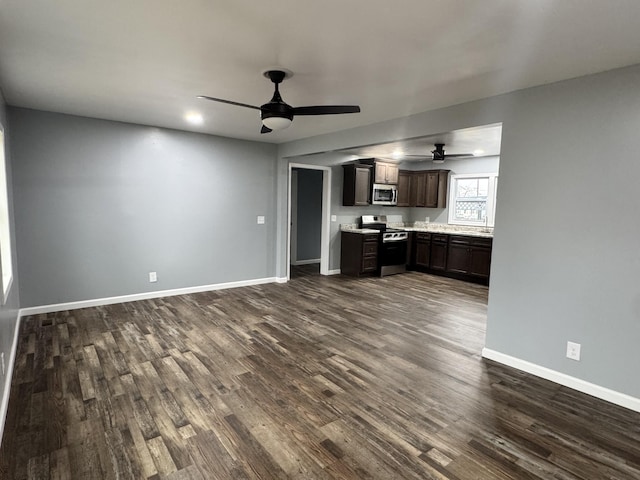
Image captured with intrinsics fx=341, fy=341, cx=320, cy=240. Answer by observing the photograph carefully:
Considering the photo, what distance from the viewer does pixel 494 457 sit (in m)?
1.99

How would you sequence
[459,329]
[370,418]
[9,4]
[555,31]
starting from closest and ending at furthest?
[9,4], [555,31], [370,418], [459,329]

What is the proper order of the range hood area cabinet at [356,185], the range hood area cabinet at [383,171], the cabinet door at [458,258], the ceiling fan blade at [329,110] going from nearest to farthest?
the ceiling fan blade at [329,110] < the cabinet door at [458,258] < the range hood area cabinet at [356,185] < the range hood area cabinet at [383,171]

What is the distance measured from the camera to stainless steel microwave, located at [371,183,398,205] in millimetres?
7149

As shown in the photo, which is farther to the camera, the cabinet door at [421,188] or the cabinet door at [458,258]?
the cabinet door at [421,188]

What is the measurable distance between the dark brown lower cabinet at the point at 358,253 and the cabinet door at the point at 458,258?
1.48 m

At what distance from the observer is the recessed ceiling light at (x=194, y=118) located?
4.08m

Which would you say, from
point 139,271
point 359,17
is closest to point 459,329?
point 359,17

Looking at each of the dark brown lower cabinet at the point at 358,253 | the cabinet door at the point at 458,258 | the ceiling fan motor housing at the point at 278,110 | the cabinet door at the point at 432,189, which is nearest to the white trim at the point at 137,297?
the dark brown lower cabinet at the point at 358,253

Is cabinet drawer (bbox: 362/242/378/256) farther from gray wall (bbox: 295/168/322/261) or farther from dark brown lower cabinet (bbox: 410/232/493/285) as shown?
gray wall (bbox: 295/168/322/261)

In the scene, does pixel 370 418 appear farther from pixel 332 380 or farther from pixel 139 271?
pixel 139 271

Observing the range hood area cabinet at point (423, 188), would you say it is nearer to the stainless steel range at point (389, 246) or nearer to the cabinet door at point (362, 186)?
the stainless steel range at point (389, 246)

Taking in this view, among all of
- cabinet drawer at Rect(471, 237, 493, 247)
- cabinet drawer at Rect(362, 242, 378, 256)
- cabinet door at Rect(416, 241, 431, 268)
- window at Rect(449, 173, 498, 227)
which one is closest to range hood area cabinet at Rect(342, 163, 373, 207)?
cabinet drawer at Rect(362, 242, 378, 256)

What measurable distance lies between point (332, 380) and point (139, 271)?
348 cm

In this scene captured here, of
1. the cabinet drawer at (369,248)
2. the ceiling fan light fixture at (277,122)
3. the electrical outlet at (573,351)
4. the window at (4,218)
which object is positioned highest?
the ceiling fan light fixture at (277,122)
